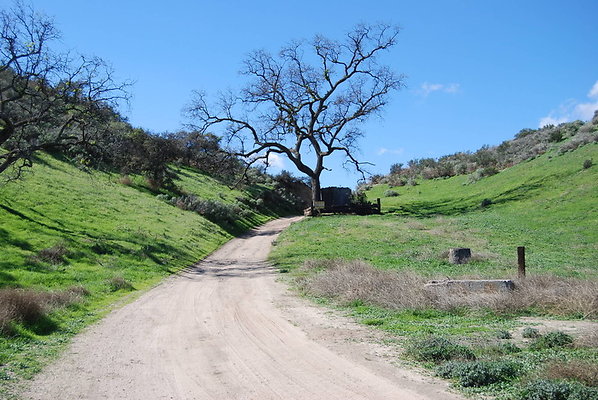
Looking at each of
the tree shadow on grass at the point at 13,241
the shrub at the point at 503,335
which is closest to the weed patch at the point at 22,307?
the tree shadow on grass at the point at 13,241

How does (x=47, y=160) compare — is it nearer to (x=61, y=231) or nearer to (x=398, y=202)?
(x=61, y=231)

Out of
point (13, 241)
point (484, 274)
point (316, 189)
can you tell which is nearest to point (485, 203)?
point (316, 189)

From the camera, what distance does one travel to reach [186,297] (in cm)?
1558

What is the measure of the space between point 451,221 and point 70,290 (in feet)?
89.1

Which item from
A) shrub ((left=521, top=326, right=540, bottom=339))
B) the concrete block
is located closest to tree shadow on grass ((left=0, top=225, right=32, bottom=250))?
the concrete block

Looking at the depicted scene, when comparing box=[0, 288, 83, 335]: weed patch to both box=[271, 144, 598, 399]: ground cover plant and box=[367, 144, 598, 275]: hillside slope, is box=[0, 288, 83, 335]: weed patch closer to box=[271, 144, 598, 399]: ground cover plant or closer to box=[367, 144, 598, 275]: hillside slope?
box=[271, 144, 598, 399]: ground cover plant

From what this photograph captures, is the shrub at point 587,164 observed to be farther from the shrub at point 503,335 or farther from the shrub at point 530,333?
the shrub at point 503,335

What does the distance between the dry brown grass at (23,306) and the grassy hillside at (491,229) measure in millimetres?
11492

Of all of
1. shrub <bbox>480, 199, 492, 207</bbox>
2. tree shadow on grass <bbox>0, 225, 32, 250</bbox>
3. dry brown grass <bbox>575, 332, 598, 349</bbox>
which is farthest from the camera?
shrub <bbox>480, 199, 492, 207</bbox>

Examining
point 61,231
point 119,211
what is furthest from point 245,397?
point 119,211

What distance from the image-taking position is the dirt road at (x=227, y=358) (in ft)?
22.6

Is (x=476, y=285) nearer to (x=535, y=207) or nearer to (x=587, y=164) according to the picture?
(x=535, y=207)

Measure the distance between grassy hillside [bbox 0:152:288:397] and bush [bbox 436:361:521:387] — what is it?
671cm

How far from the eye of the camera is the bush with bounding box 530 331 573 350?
27.1 ft
